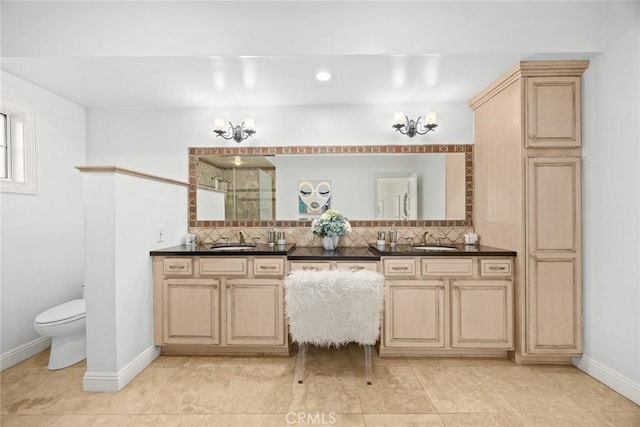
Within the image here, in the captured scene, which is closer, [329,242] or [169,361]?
[169,361]

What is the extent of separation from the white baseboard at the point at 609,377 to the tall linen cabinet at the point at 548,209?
78 mm

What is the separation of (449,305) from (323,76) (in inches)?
85.4

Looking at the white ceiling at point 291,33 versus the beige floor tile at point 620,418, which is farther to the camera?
the white ceiling at point 291,33

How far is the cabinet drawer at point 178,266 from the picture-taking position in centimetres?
262

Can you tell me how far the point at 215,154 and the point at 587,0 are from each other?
3.37 meters

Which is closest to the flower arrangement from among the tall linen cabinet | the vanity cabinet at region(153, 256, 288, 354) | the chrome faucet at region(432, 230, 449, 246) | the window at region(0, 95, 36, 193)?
the vanity cabinet at region(153, 256, 288, 354)

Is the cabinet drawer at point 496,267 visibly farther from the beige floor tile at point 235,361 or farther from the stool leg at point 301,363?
the beige floor tile at point 235,361

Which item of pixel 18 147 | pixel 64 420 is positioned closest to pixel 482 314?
pixel 64 420

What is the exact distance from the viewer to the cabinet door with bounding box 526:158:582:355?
94.7 inches

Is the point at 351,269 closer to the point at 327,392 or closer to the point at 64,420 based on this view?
the point at 327,392

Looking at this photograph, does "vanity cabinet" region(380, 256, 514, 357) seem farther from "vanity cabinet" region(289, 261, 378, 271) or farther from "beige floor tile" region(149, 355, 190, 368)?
"beige floor tile" region(149, 355, 190, 368)

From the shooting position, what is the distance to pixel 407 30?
2.26m

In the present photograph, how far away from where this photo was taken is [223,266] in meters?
2.62

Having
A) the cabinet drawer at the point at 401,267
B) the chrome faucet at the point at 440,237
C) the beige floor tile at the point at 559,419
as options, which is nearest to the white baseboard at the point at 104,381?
the cabinet drawer at the point at 401,267
